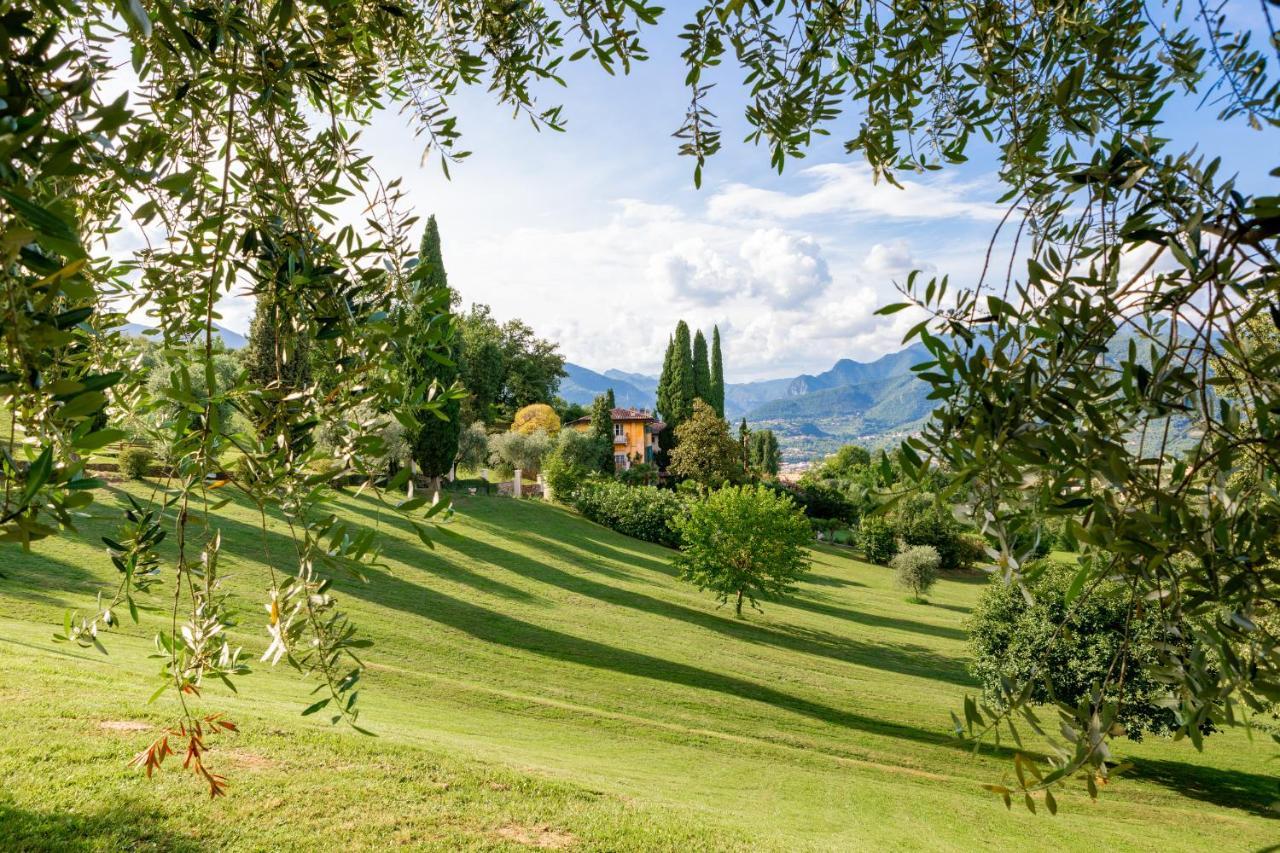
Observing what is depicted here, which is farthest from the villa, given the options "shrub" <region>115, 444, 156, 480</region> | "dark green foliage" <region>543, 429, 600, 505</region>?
"shrub" <region>115, 444, 156, 480</region>

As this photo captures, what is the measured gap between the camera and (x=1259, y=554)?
5.11 ft

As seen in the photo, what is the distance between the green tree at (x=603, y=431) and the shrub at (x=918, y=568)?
1993 cm

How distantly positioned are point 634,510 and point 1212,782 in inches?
1065

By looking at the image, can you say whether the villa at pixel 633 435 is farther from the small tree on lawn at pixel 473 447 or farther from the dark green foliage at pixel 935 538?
the dark green foliage at pixel 935 538

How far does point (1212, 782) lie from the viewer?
18.8 metres

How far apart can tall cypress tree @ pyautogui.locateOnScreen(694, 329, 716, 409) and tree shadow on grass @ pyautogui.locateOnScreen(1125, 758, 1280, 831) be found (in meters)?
43.2

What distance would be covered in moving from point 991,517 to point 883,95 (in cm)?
207

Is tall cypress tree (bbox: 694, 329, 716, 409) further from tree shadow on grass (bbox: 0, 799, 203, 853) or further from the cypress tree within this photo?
tree shadow on grass (bbox: 0, 799, 203, 853)

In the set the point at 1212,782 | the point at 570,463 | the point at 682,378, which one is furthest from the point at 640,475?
the point at 1212,782

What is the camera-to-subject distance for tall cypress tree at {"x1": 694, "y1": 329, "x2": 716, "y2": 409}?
6128 centimetres

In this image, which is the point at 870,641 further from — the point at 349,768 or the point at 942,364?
the point at 942,364

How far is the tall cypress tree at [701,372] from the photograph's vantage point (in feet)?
201

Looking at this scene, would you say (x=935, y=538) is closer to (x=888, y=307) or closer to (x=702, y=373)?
(x=702, y=373)

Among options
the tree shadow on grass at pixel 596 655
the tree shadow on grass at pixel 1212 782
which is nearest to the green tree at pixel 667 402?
the tree shadow on grass at pixel 596 655
